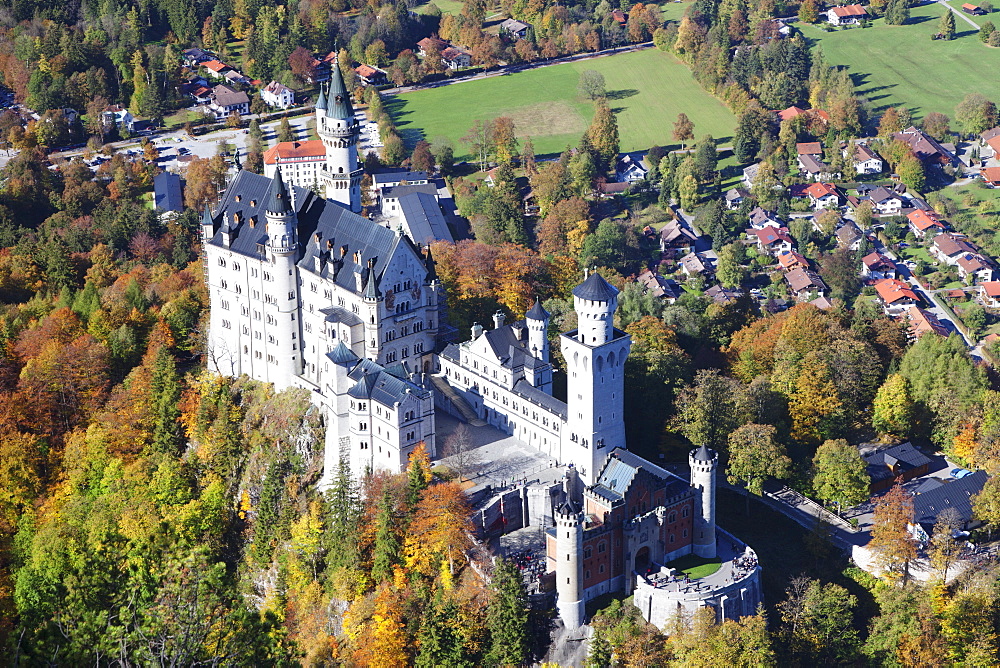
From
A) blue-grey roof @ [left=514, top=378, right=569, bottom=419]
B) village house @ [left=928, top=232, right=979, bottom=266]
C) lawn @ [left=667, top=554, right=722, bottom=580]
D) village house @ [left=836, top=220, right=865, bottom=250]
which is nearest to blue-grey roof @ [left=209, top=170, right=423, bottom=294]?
blue-grey roof @ [left=514, top=378, right=569, bottom=419]

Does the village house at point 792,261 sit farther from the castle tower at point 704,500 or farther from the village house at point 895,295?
the castle tower at point 704,500

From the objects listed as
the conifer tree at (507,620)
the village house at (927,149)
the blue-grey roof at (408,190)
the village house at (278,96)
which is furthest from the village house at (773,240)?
the conifer tree at (507,620)

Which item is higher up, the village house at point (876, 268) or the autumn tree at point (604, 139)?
the autumn tree at point (604, 139)

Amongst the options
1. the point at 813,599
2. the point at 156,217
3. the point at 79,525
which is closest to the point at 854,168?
the point at 156,217

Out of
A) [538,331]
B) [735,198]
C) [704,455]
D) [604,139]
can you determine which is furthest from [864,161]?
[704,455]

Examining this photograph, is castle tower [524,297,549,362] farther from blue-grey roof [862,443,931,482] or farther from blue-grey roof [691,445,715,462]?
blue-grey roof [862,443,931,482]

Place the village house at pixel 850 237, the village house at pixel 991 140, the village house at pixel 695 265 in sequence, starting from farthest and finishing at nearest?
the village house at pixel 991 140
the village house at pixel 850 237
the village house at pixel 695 265

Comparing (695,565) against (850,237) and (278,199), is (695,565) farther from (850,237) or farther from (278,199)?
(850,237)
